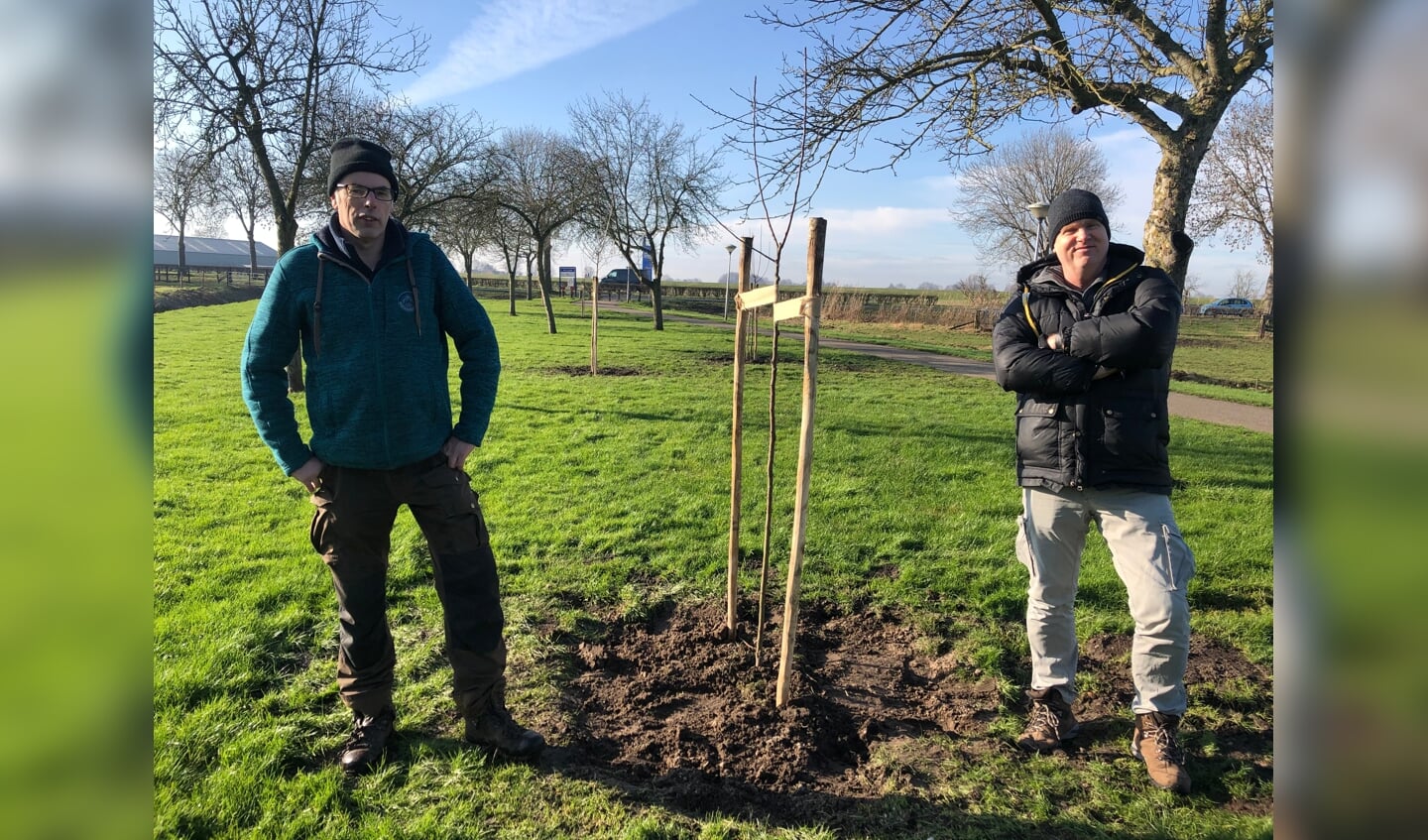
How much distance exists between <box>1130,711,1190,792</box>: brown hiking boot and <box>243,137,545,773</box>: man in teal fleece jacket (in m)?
2.33

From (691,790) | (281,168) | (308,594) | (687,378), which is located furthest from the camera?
(687,378)

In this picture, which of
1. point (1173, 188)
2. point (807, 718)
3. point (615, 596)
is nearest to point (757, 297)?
point (807, 718)

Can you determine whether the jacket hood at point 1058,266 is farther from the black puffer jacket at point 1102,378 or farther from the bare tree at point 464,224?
the bare tree at point 464,224

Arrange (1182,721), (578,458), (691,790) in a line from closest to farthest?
1. (691,790)
2. (1182,721)
3. (578,458)

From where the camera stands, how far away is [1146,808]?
8.89 ft

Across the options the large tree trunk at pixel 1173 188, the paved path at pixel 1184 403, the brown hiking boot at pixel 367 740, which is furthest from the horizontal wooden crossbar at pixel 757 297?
the paved path at pixel 1184 403

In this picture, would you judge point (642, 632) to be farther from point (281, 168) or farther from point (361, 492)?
point (281, 168)

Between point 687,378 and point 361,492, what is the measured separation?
1083cm

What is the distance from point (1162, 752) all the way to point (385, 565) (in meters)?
3.08

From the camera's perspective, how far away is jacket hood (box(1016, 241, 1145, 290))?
2977 mm

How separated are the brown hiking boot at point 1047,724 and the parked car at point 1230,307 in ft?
168

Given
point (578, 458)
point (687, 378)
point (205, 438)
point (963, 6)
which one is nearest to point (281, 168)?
point (205, 438)

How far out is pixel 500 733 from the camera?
119 inches

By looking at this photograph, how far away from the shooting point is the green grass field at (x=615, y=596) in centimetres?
271
